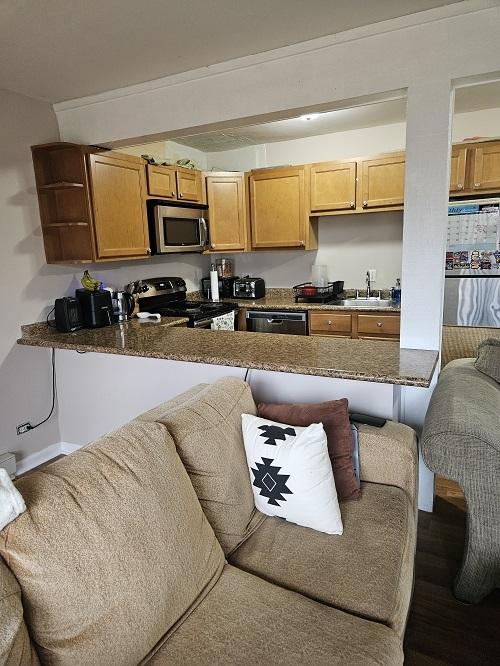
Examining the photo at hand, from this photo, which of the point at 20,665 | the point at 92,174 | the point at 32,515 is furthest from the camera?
the point at 92,174

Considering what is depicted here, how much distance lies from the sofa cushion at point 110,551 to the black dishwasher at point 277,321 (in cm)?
272

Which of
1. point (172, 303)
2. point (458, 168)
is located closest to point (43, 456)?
point (172, 303)

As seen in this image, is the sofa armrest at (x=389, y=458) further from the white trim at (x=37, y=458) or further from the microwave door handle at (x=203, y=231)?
the microwave door handle at (x=203, y=231)

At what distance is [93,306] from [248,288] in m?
1.86

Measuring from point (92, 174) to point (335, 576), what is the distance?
275 cm

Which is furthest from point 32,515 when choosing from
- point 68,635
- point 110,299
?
point 110,299

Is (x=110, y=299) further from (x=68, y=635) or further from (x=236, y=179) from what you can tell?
(x=68, y=635)

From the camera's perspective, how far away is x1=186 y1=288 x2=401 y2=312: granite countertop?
3.74 m

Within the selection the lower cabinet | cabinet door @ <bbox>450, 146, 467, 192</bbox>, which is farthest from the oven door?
cabinet door @ <bbox>450, 146, 467, 192</bbox>

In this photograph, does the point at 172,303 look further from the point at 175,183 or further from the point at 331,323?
the point at 331,323

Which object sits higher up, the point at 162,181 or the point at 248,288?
the point at 162,181

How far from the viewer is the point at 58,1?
5.71 feet

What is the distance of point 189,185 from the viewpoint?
3.92 metres

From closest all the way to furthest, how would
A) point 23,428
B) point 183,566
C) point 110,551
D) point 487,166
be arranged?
1. point 110,551
2. point 183,566
3. point 23,428
4. point 487,166
